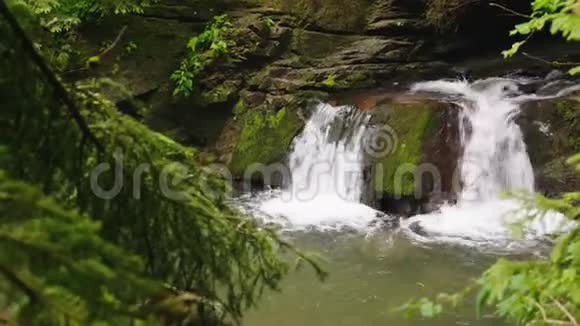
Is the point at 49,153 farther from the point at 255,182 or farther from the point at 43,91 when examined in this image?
the point at 255,182

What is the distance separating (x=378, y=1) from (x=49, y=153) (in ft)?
29.1

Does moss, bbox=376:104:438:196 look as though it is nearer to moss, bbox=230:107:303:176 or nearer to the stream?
the stream

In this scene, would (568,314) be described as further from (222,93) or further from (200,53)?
(200,53)

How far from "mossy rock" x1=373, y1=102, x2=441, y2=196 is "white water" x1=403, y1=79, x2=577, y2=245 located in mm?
416

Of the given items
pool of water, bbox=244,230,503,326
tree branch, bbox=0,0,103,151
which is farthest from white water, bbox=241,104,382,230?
tree branch, bbox=0,0,103,151

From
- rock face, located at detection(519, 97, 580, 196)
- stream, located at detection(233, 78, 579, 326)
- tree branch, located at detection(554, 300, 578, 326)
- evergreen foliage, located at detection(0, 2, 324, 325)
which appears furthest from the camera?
rock face, located at detection(519, 97, 580, 196)

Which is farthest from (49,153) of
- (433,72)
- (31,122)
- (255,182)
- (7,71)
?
(433,72)

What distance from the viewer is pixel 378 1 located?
31.4ft

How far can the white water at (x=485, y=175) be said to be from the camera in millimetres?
6254

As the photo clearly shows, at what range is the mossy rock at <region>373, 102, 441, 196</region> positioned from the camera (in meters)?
7.09

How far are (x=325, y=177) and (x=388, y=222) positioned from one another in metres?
1.49

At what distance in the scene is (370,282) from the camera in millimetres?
5262

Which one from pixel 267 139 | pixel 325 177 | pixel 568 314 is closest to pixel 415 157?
pixel 325 177

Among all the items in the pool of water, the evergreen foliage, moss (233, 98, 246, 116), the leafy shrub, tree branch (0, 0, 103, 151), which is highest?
the leafy shrub
